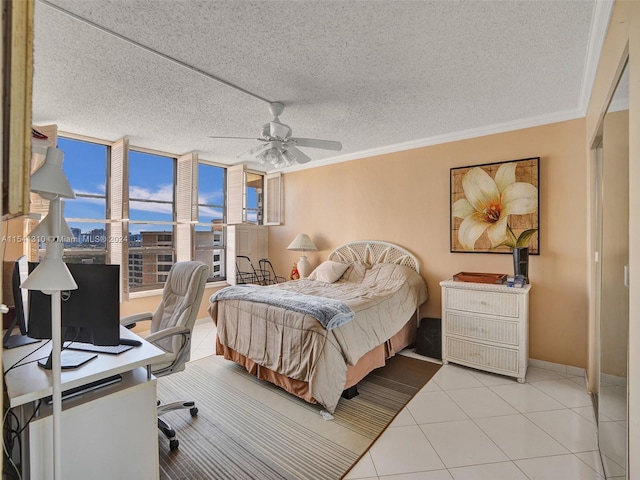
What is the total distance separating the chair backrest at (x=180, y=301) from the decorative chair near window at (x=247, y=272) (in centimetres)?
287

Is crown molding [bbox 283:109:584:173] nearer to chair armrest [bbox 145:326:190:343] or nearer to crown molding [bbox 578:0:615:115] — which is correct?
crown molding [bbox 578:0:615:115]

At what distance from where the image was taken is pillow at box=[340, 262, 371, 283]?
4324mm

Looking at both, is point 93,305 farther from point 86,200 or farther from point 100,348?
point 86,200

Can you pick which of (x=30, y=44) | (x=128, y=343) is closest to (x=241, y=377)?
(x=128, y=343)

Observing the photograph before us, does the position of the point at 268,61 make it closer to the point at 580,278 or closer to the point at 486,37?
the point at 486,37

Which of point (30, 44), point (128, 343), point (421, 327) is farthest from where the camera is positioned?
point (421, 327)

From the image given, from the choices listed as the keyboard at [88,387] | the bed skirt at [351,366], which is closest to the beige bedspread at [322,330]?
the bed skirt at [351,366]

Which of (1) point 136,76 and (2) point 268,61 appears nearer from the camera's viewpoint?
(2) point 268,61

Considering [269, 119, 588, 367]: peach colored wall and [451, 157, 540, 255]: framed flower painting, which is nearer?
[269, 119, 588, 367]: peach colored wall

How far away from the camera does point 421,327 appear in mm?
3770

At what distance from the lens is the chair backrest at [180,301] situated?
2.37 meters

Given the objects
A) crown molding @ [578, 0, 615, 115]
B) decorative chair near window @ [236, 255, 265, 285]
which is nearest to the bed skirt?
decorative chair near window @ [236, 255, 265, 285]

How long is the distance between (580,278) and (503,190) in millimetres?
1108

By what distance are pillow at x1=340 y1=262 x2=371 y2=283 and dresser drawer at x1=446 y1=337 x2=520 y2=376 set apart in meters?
1.35
